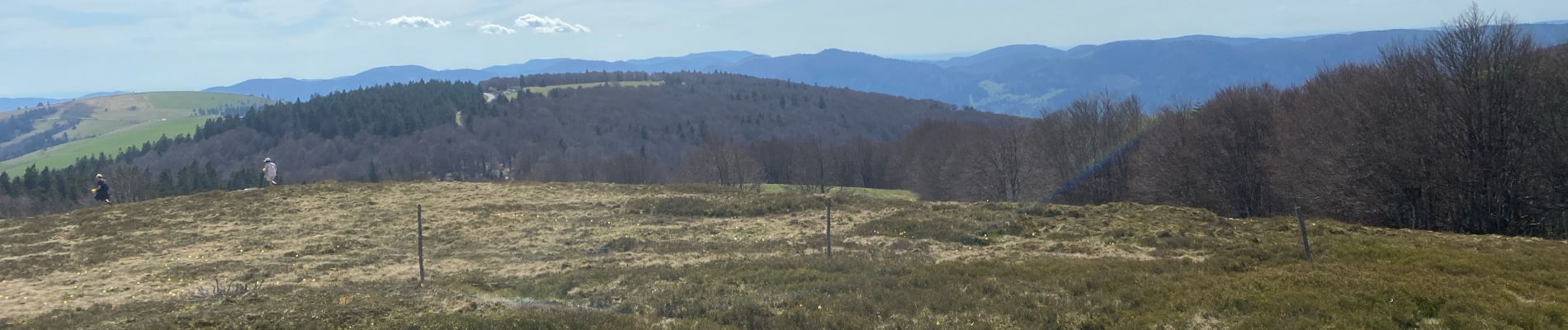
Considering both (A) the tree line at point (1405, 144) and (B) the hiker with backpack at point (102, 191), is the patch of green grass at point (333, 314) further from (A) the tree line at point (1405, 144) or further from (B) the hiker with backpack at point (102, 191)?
(A) the tree line at point (1405, 144)

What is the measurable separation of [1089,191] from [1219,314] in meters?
61.3

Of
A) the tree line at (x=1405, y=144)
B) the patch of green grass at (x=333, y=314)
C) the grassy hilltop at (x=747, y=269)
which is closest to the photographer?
the patch of green grass at (x=333, y=314)

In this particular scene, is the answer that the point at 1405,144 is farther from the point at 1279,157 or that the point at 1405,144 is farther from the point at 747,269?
the point at 747,269

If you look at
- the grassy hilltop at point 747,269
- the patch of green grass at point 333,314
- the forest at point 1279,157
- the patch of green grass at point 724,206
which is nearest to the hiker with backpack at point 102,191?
the grassy hilltop at point 747,269

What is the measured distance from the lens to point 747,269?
19.1 metres

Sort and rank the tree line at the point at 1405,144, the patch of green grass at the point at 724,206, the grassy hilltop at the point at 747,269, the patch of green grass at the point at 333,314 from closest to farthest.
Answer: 1. the patch of green grass at the point at 333,314
2. the grassy hilltop at the point at 747,269
3. the tree line at the point at 1405,144
4. the patch of green grass at the point at 724,206

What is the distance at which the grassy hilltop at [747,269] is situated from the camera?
13.2 meters

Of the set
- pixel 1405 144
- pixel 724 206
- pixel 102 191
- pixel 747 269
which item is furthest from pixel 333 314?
pixel 1405 144

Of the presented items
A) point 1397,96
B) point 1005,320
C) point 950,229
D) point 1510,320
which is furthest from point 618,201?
point 1397,96

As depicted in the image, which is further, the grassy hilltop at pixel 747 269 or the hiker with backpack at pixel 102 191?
the hiker with backpack at pixel 102 191

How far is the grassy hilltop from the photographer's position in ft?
43.4

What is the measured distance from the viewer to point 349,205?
33.5 meters

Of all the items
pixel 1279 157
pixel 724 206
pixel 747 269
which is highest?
pixel 1279 157

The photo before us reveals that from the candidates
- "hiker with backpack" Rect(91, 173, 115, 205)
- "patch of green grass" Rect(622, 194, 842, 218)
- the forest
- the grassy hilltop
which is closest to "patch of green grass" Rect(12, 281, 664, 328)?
the grassy hilltop
